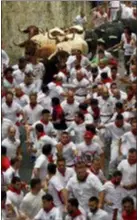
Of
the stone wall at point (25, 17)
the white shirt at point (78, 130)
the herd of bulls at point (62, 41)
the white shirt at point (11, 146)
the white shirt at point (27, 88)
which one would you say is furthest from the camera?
the stone wall at point (25, 17)

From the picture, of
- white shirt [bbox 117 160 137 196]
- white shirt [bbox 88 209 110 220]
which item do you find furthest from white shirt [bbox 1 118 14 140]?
white shirt [bbox 88 209 110 220]

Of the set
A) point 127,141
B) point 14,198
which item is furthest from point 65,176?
point 127,141

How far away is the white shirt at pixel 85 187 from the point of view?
8.28m

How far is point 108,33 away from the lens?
16.3 meters


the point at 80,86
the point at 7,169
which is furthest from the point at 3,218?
the point at 80,86

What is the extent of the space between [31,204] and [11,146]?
157 cm

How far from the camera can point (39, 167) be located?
8914 mm

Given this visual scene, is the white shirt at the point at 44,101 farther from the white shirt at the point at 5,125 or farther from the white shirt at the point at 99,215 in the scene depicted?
the white shirt at the point at 99,215

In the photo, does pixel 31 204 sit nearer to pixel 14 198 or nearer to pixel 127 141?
pixel 14 198

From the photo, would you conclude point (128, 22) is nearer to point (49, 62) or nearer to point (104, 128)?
point (49, 62)

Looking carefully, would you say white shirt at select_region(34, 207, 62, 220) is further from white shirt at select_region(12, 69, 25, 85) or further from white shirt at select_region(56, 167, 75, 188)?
white shirt at select_region(12, 69, 25, 85)

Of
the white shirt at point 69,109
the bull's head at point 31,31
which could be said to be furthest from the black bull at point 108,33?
the white shirt at point 69,109

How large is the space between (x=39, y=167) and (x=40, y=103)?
2396mm

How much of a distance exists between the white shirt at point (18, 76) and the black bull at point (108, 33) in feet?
10.6
